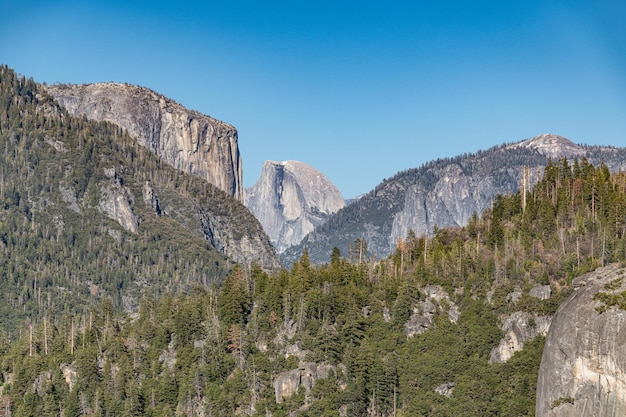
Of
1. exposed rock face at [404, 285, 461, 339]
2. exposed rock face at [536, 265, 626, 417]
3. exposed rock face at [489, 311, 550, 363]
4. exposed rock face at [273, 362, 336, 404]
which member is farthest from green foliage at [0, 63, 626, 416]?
exposed rock face at [536, 265, 626, 417]

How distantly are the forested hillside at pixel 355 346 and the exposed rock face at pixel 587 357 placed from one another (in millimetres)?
10857

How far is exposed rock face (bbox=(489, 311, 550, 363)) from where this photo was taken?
166500 mm

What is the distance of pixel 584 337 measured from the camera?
139 metres

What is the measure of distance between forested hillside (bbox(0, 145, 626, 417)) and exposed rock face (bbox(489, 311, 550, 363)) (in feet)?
2.09

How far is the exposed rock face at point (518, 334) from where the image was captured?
166500 millimetres

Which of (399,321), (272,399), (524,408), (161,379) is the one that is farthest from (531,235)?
(161,379)

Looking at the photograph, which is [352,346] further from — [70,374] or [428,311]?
[70,374]

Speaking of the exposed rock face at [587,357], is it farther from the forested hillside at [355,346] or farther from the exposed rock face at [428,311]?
the exposed rock face at [428,311]

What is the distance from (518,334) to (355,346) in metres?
31.4

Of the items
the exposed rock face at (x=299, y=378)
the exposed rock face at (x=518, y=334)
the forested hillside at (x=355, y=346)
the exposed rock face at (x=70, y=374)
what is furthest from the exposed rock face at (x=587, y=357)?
the exposed rock face at (x=70, y=374)

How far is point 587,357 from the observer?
138 metres

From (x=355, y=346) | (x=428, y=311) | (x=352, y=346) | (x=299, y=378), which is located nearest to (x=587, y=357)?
(x=428, y=311)

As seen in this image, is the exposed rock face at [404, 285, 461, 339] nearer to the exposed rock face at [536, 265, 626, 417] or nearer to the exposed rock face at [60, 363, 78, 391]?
the exposed rock face at [536, 265, 626, 417]

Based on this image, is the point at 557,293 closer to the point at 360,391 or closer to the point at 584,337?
the point at 584,337
